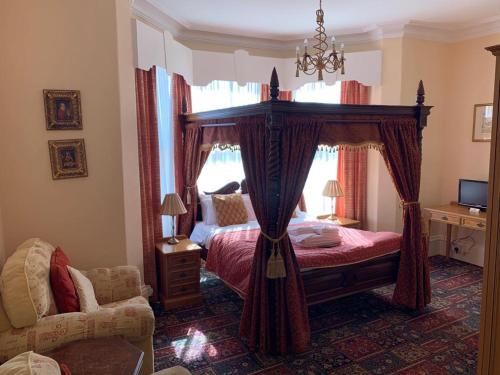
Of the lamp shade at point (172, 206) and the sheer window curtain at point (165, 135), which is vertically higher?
the sheer window curtain at point (165, 135)

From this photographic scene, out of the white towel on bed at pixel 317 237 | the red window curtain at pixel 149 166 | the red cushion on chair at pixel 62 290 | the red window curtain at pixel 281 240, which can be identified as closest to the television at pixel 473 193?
the white towel on bed at pixel 317 237

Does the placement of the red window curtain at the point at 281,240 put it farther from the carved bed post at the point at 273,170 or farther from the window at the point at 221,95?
the window at the point at 221,95

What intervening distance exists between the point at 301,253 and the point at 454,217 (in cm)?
243

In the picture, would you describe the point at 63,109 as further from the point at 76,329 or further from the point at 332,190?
the point at 332,190

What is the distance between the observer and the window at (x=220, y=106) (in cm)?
514

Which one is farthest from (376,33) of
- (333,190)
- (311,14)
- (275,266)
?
(275,266)

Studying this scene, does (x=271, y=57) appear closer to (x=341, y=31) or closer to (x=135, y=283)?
(x=341, y=31)

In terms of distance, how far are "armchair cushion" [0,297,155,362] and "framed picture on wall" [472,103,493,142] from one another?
15.2ft

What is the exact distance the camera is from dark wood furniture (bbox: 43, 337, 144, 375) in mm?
1821

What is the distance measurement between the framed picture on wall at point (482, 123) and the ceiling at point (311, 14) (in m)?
1.05

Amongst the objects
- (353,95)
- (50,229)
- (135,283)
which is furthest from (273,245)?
(353,95)

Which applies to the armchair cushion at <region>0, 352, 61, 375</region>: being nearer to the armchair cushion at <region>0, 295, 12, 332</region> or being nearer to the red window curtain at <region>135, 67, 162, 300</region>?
the armchair cushion at <region>0, 295, 12, 332</region>

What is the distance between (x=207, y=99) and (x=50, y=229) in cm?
279

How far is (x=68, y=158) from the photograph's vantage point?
3.03 meters
